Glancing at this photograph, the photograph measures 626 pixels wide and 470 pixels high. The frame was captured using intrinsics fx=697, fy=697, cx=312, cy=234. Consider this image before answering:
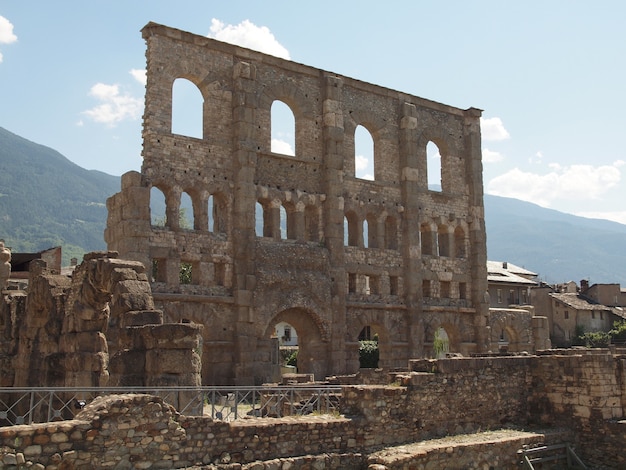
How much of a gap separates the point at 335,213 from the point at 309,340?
5524 millimetres

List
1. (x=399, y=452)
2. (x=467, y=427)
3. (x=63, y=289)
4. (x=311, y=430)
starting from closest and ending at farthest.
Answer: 1. (x=311, y=430)
2. (x=399, y=452)
3. (x=467, y=427)
4. (x=63, y=289)

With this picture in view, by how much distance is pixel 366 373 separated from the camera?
21.7m

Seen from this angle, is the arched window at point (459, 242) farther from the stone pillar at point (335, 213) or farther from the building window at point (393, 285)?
the stone pillar at point (335, 213)

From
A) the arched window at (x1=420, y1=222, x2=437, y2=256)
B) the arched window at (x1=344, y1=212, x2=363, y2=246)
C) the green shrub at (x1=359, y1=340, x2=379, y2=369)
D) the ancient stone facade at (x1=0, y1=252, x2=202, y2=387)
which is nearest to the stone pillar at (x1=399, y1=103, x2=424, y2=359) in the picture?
the arched window at (x1=420, y1=222, x2=437, y2=256)

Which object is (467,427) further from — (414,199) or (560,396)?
(414,199)

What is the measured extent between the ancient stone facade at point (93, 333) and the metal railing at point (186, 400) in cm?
43

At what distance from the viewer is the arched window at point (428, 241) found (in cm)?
3403

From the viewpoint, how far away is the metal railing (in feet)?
38.3

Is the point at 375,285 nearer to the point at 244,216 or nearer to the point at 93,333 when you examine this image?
the point at 244,216

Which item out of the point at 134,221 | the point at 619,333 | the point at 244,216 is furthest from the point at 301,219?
the point at 619,333

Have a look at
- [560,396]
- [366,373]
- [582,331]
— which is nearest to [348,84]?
[366,373]

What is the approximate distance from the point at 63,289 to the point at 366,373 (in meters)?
9.61

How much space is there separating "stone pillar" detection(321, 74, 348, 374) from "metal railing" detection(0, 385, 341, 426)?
22.3ft

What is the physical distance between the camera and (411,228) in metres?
32.8
